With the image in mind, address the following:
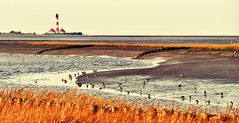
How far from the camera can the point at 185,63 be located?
213ft

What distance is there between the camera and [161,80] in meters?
42.8

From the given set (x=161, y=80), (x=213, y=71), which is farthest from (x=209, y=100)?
(x=213, y=71)

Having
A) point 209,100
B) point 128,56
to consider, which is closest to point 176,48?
point 128,56

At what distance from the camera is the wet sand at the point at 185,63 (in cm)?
4800

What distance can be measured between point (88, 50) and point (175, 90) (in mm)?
85838

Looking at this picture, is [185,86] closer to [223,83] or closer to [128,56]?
[223,83]

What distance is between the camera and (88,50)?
11969 centimetres

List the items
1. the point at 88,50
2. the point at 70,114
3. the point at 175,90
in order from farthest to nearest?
the point at 88,50
the point at 175,90
the point at 70,114

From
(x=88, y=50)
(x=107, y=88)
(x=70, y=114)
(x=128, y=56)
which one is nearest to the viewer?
(x=70, y=114)

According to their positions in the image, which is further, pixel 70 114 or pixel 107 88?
pixel 107 88

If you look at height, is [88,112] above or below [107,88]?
above

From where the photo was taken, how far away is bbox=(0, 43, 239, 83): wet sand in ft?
157

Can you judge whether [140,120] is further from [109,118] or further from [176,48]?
[176,48]

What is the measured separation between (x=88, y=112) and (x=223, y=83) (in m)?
26.6
